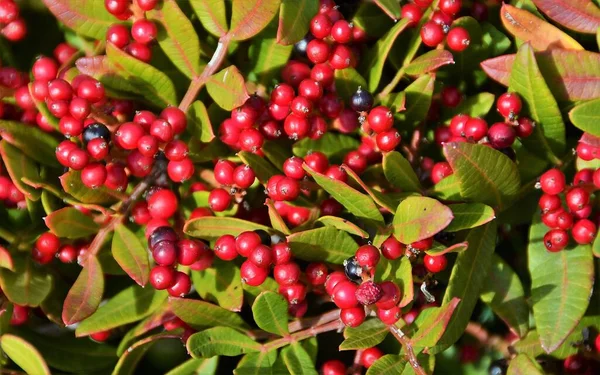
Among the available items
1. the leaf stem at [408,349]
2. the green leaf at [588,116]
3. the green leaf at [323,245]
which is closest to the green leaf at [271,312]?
the green leaf at [323,245]

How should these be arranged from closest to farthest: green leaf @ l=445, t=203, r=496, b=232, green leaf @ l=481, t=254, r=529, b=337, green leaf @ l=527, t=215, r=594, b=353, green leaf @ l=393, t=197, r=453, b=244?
green leaf @ l=393, t=197, r=453, b=244 < green leaf @ l=445, t=203, r=496, b=232 < green leaf @ l=527, t=215, r=594, b=353 < green leaf @ l=481, t=254, r=529, b=337

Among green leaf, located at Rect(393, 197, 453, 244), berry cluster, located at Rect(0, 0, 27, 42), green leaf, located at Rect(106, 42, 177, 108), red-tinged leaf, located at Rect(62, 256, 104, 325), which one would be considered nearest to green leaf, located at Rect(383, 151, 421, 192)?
green leaf, located at Rect(393, 197, 453, 244)

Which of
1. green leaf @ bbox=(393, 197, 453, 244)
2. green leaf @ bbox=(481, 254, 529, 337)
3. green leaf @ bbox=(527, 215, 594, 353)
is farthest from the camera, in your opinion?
green leaf @ bbox=(481, 254, 529, 337)

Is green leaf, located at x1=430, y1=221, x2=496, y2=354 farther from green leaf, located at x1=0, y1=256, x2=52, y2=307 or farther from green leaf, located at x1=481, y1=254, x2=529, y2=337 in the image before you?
green leaf, located at x1=0, y1=256, x2=52, y2=307

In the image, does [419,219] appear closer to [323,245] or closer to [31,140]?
[323,245]

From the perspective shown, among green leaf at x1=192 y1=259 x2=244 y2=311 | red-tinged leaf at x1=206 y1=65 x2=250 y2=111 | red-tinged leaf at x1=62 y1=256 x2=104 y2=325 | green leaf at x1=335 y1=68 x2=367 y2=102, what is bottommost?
green leaf at x1=192 y1=259 x2=244 y2=311

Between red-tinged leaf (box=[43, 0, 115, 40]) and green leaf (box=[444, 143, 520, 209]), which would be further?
red-tinged leaf (box=[43, 0, 115, 40])
